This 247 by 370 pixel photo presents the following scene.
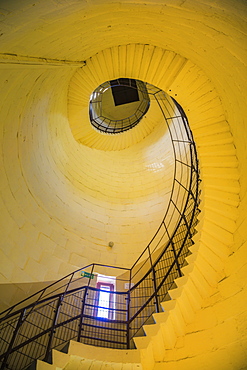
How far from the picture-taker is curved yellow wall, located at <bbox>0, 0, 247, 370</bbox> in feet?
8.94

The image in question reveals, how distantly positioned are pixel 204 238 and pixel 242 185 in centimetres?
106

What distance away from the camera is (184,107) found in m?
4.52

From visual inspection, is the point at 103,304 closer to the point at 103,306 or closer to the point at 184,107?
the point at 103,306

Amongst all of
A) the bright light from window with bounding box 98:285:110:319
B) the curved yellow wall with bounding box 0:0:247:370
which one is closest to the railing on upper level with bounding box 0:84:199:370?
the bright light from window with bounding box 98:285:110:319

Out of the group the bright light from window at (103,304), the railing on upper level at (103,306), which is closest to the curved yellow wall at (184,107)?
the railing on upper level at (103,306)

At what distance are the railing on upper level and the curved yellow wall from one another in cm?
61

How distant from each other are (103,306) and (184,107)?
4.83 metres

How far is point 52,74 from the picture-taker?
5.23 m

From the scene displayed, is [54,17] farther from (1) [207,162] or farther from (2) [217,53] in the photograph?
(1) [207,162]

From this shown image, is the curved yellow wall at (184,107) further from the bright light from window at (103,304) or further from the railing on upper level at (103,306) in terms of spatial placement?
the bright light from window at (103,304)

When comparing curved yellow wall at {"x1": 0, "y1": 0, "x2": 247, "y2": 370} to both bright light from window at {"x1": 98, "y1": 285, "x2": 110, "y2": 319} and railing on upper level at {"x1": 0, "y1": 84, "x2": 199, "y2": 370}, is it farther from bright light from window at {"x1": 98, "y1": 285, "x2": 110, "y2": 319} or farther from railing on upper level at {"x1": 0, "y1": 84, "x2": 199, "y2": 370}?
bright light from window at {"x1": 98, "y1": 285, "x2": 110, "y2": 319}

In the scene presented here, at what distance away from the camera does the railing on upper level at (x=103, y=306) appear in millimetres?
4086

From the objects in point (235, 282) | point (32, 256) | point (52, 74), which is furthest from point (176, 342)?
point (52, 74)

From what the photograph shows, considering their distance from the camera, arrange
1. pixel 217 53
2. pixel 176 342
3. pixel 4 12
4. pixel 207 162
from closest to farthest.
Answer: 1. pixel 4 12
2. pixel 217 53
3. pixel 176 342
4. pixel 207 162
